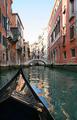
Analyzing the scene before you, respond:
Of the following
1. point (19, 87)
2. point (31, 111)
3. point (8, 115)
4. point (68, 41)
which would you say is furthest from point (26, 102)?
point (68, 41)

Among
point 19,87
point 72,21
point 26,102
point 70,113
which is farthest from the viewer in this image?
point 72,21

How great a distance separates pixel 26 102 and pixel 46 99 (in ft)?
11.5

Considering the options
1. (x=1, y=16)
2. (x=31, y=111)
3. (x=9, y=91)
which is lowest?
(x=31, y=111)

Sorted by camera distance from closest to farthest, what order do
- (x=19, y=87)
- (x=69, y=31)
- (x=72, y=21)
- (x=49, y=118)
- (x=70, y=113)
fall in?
(x=49, y=118) < (x=19, y=87) < (x=70, y=113) < (x=72, y=21) < (x=69, y=31)

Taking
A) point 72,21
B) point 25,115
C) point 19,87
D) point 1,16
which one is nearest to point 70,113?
point 19,87

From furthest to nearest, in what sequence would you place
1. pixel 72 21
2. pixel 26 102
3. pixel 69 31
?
pixel 69 31, pixel 72 21, pixel 26 102

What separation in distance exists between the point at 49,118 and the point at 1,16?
22503 millimetres

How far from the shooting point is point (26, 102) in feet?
12.9

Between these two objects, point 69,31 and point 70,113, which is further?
point 69,31

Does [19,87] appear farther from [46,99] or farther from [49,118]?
[46,99]

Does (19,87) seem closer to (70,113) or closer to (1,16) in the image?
(70,113)

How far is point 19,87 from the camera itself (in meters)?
4.73

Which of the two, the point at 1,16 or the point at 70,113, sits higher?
the point at 1,16

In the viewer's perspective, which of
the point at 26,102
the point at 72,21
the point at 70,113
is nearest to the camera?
the point at 26,102
